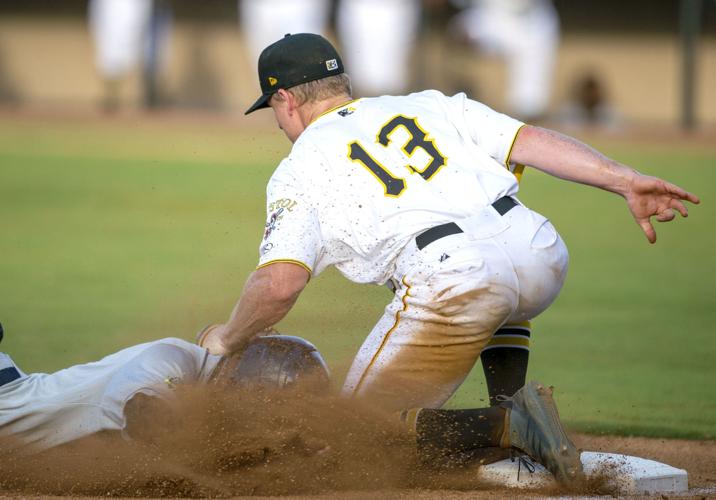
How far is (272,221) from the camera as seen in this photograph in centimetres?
505

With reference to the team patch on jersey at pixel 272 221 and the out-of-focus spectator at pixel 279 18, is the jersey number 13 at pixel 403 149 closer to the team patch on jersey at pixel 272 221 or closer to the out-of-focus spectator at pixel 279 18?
the team patch on jersey at pixel 272 221

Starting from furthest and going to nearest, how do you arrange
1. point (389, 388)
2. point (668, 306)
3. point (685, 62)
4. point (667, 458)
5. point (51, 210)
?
1. point (685, 62)
2. point (51, 210)
3. point (668, 306)
4. point (667, 458)
5. point (389, 388)

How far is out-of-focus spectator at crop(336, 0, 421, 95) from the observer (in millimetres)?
21438

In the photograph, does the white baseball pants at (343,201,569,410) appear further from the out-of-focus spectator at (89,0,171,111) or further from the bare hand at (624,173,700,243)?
the out-of-focus spectator at (89,0,171,111)

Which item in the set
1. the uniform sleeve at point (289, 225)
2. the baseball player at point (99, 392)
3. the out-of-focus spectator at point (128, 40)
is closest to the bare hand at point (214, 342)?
the baseball player at point (99, 392)

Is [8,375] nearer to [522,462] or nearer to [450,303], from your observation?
[450,303]

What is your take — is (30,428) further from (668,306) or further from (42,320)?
(668,306)

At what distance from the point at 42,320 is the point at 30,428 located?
4.20 metres

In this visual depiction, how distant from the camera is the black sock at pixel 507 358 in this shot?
5578mm

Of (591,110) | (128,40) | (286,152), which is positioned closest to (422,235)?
(286,152)

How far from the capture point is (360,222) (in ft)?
16.6

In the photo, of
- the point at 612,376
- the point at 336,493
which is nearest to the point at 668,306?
the point at 612,376

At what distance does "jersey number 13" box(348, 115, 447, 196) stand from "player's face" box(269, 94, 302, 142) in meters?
0.48

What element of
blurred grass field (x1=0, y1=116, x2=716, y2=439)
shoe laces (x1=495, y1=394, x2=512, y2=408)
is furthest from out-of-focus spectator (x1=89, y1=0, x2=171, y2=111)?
shoe laces (x1=495, y1=394, x2=512, y2=408)
